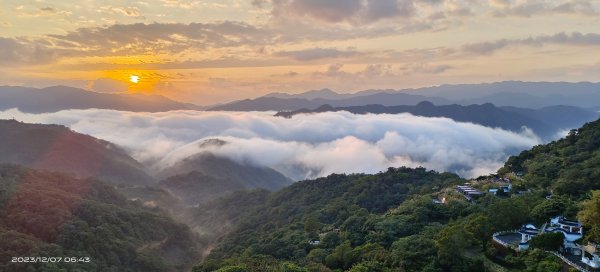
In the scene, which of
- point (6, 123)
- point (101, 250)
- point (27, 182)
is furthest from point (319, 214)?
point (6, 123)

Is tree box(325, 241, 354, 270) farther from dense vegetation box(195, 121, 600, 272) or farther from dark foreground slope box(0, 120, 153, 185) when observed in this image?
dark foreground slope box(0, 120, 153, 185)

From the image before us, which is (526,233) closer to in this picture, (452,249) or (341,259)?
(452,249)

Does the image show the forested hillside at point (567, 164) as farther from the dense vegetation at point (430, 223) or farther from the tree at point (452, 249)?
the tree at point (452, 249)

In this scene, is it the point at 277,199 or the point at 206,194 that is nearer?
the point at 277,199

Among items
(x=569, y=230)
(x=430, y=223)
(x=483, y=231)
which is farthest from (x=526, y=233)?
(x=430, y=223)

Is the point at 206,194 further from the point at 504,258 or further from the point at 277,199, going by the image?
the point at 504,258

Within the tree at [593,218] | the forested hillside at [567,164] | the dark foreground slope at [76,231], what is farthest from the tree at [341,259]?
the dark foreground slope at [76,231]
